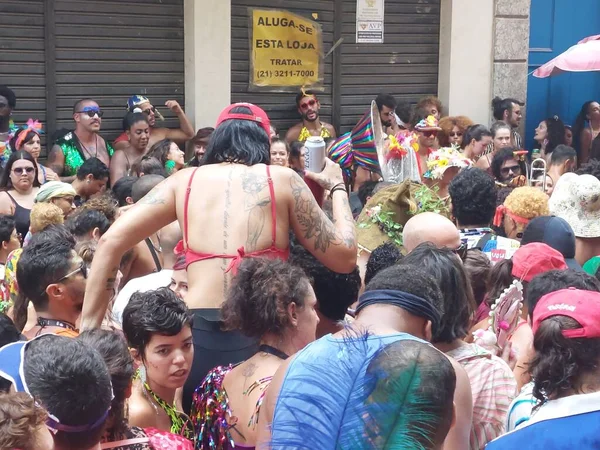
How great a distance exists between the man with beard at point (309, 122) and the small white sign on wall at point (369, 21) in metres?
1.18

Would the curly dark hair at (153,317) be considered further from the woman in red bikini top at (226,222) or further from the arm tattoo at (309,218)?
the arm tattoo at (309,218)

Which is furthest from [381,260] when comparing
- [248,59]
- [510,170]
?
[248,59]

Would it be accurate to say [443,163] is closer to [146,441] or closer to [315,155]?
[315,155]

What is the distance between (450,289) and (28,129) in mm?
5703

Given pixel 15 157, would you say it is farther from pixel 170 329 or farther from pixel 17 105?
pixel 170 329

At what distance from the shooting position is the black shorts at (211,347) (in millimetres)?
3602

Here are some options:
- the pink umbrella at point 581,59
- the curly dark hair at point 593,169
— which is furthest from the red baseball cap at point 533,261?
the pink umbrella at point 581,59

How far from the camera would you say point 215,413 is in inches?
121

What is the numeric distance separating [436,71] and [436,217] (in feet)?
24.4

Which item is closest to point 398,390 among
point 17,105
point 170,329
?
point 170,329

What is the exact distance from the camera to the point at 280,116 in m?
10.5

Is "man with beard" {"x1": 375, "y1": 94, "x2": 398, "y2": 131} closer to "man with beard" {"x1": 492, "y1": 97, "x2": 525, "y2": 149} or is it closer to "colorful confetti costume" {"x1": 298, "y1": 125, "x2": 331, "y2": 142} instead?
"colorful confetti costume" {"x1": 298, "y1": 125, "x2": 331, "y2": 142}

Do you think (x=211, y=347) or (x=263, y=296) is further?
(x=211, y=347)

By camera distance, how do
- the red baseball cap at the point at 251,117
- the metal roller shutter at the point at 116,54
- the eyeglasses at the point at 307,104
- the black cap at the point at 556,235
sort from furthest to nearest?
1. the eyeglasses at the point at 307,104
2. the metal roller shutter at the point at 116,54
3. the black cap at the point at 556,235
4. the red baseball cap at the point at 251,117
